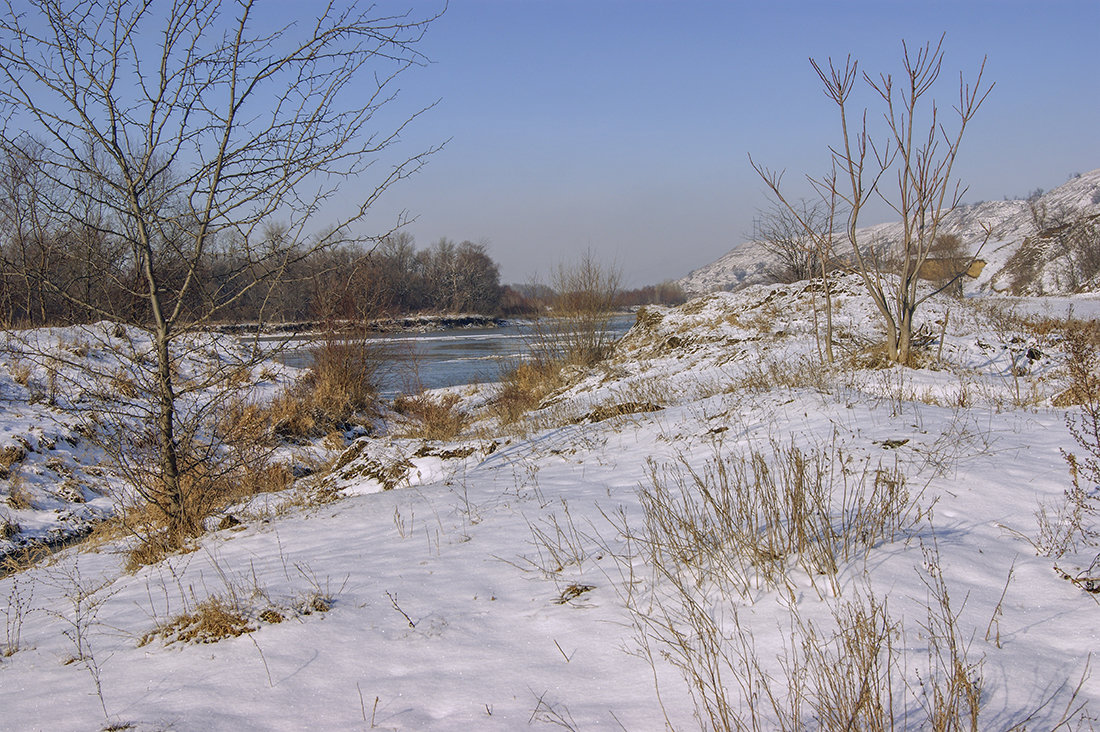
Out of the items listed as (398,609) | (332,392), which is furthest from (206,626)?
(332,392)

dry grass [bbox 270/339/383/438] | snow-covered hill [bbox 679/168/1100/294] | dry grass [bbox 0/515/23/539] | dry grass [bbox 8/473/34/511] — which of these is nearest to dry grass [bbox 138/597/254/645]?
dry grass [bbox 0/515/23/539]

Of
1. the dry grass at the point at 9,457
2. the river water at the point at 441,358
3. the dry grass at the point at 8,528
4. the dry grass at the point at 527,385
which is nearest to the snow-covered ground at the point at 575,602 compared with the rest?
the dry grass at the point at 8,528

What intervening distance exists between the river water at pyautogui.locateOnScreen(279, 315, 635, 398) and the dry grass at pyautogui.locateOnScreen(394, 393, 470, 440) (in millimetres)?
508

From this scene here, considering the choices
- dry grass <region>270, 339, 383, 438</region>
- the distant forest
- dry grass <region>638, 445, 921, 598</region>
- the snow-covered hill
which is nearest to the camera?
dry grass <region>638, 445, 921, 598</region>

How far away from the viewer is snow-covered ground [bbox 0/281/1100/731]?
223cm

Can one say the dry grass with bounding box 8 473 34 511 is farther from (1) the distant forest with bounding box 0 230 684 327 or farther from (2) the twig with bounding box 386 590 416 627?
(2) the twig with bounding box 386 590 416 627

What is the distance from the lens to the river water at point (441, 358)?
14648 millimetres

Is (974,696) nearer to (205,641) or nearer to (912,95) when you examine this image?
(205,641)

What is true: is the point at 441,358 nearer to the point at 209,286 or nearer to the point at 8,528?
the point at 8,528

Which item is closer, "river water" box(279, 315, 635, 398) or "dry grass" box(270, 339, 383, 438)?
"dry grass" box(270, 339, 383, 438)

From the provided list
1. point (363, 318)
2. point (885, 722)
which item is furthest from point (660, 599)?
point (363, 318)

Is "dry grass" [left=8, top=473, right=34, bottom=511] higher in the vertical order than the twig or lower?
lower

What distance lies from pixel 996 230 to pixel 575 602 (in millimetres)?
102986

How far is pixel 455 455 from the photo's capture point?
280 inches
